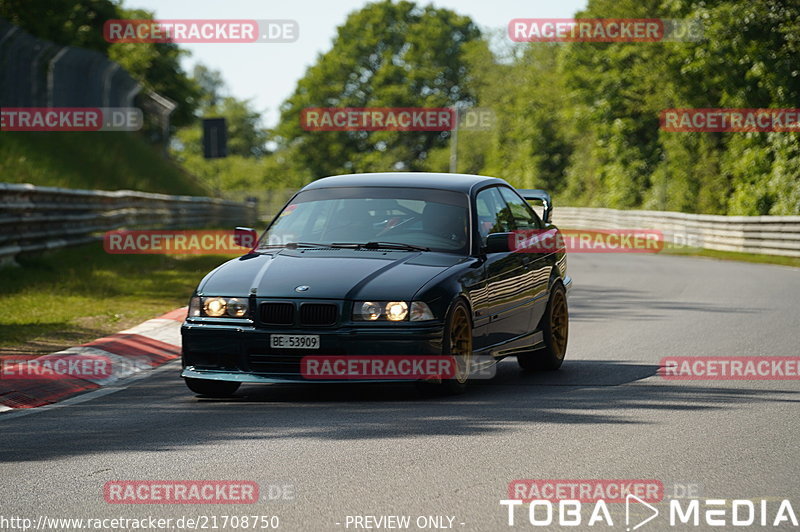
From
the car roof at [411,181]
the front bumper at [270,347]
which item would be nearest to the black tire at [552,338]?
the car roof at [411,181]

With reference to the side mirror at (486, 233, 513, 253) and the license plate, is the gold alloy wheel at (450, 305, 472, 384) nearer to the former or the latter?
the side mirror at (486, 233, 513, 253)

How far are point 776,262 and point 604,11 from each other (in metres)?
33.7

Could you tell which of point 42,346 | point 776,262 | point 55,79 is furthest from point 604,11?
point 42,346

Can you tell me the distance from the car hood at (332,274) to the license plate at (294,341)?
260 mm

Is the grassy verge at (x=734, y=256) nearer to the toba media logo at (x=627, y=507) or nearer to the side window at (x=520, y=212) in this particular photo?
the side window at (x=520, y=212)

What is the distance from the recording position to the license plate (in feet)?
28.2

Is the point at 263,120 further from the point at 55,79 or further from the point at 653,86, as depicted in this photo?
the point at 55,79

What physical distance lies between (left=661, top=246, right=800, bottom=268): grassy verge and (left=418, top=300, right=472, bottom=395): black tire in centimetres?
2131

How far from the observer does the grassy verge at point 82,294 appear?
12867mm

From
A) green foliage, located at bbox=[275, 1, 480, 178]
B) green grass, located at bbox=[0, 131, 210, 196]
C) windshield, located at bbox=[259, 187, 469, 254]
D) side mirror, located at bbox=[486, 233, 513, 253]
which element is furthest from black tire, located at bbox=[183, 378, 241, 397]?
green foliage, located at bbox=[275, 1, 480, 178]

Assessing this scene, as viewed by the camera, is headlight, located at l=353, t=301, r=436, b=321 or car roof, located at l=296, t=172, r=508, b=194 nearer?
headlight, located at l=353, t=301, r=436, b=321

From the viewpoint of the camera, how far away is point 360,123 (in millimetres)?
100125

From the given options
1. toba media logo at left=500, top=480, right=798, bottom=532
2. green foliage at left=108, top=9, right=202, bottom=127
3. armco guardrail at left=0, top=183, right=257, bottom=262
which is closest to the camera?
toba media logo at left=500, top=480, right=798, bottom=532

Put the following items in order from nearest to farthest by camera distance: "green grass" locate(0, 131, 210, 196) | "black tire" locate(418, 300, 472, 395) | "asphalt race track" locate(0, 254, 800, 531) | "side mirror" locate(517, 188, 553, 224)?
"asphalt race track" locate(0, 254, 800, 531) → "black tire" locate(418, 300, 472, 395) → "side mirror" locate(517, 188, 553, 224) → "green grass" locate(0, 131, 210, 196)
